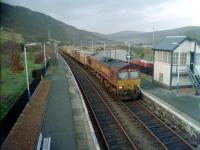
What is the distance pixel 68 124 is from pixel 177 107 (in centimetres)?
845

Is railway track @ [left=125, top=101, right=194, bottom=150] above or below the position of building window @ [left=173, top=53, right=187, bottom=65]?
below

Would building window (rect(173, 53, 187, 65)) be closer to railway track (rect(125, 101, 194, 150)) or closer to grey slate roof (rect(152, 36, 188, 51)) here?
grey slate roof (rect(152, 36, 188, 51))

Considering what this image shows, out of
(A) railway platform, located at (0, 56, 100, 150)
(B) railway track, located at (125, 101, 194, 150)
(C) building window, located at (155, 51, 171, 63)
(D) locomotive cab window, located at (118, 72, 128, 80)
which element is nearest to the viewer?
(A) railway platform, located at (0, 56, 100, 150)

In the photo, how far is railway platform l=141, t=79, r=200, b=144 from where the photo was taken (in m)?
14.4

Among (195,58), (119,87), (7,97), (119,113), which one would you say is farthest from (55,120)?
(195,58)

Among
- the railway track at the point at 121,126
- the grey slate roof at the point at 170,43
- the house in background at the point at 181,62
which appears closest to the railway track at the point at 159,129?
the railway track at the point at 121,126

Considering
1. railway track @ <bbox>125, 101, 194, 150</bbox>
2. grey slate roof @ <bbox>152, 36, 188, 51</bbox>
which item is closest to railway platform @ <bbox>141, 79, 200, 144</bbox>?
railway track @ <bbox>125, 101, 194, 150</bbox>

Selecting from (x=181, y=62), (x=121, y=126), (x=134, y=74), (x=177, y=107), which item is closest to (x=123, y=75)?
(x=134, y=74)

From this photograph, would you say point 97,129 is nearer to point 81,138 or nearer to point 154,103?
point 81,138

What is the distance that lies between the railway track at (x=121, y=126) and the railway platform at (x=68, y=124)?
3.65ft

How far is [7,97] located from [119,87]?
11.1m

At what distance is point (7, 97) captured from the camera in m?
22.9

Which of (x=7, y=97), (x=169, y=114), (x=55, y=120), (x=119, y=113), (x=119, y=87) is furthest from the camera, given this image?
(x=7, y=97)

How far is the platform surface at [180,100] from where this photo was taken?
16747mm
